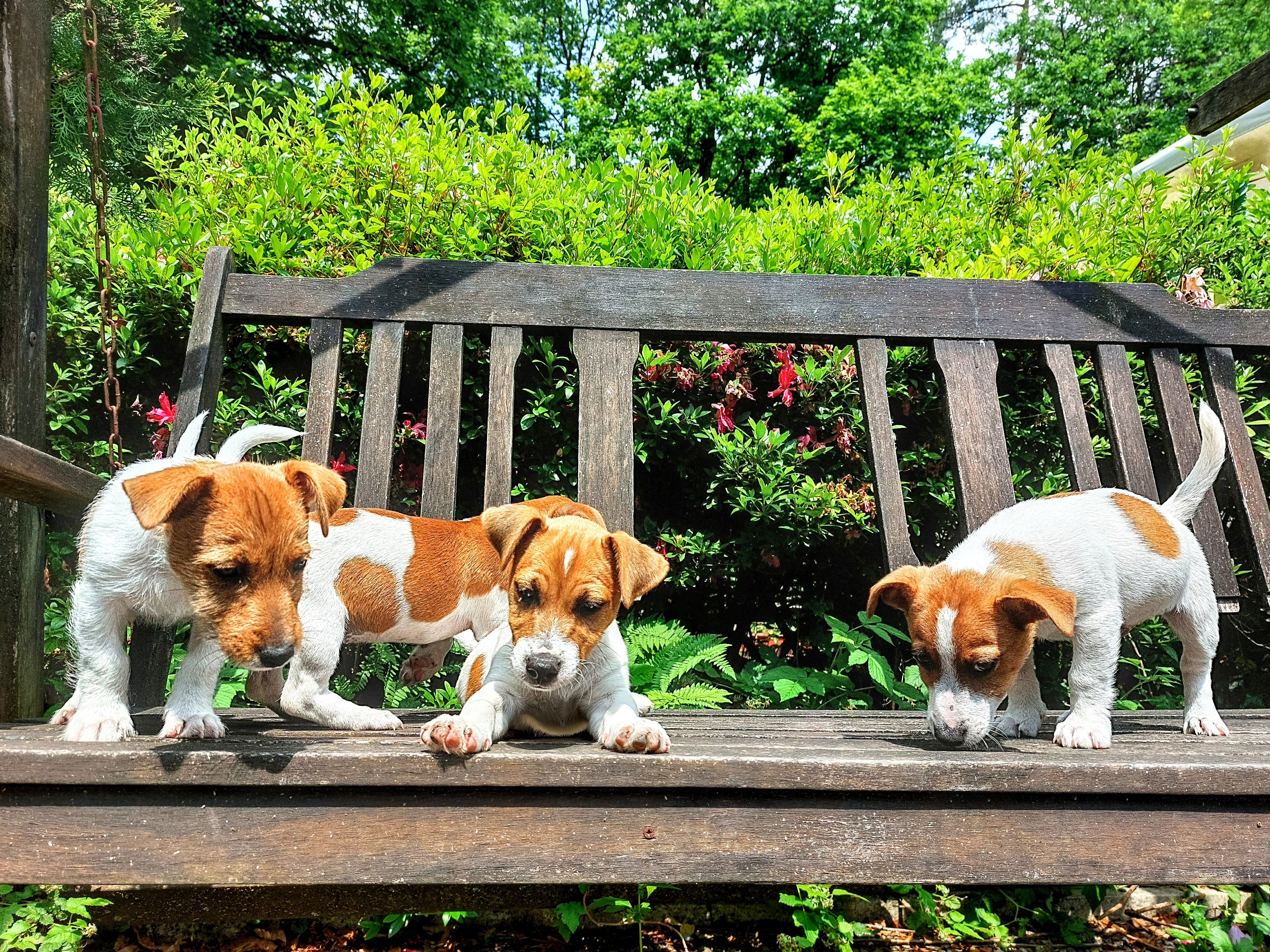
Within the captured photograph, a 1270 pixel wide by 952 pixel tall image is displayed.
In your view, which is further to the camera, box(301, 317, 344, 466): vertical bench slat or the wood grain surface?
the wood grain surface

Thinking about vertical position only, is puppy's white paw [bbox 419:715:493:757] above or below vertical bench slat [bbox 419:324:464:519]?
below

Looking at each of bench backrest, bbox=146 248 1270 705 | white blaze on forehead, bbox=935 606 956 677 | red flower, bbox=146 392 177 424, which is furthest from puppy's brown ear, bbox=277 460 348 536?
red flower, bbox=146 392 177 424

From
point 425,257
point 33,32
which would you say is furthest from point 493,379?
point 33,32

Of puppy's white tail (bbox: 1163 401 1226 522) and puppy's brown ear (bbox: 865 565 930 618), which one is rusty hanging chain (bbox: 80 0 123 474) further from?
puppy's white tail (bbox: 1163 401 1226 522)

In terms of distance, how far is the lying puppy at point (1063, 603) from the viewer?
77.6 inches

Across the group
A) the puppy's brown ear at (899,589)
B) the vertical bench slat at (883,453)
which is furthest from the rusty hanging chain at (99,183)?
the vertical bench slat at (883,453)

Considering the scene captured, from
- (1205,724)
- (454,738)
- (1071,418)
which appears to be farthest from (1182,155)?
(454,738)

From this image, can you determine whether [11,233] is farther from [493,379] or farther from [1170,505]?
[1170,505]

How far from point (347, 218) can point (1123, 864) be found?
3204mm

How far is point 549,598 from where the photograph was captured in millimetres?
1921

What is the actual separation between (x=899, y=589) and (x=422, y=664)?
1.41 meters

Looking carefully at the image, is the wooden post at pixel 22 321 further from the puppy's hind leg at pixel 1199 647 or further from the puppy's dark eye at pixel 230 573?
the puppy's hind leg at pixel 1199 647

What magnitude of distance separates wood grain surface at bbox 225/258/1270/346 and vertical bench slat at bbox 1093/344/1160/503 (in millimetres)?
71

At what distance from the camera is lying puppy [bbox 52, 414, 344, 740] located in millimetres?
1670
